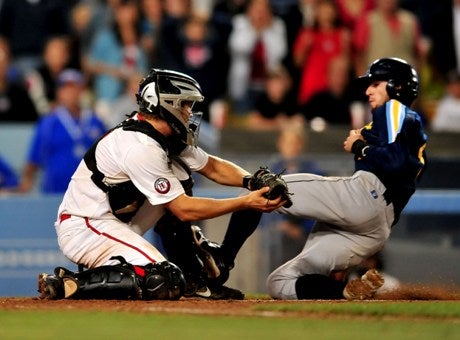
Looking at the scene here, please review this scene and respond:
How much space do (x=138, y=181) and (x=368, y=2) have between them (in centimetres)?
797

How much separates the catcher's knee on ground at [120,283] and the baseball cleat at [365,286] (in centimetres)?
118

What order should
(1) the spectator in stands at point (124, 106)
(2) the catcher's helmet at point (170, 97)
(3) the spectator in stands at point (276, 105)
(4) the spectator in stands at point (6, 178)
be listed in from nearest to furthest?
(2) the catcher's helmet at point (170, 97) → (4) the spectator in stands at point (6, 178) → (3) the spectator in stands at point (276, 105) → (1) the spectator in stands at point (124, 106)

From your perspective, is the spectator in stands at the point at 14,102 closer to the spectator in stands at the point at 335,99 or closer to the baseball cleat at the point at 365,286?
the spectator in stands at the point at 335,99

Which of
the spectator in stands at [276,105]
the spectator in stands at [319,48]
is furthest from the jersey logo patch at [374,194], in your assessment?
the spectator in stands at [319,48]

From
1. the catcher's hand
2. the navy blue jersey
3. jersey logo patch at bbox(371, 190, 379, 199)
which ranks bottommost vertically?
jersey logo patch at bbox(371, 190, 379, 199)

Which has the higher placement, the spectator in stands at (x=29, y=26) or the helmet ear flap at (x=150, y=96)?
the spectator in stands at (x=29, y=26)

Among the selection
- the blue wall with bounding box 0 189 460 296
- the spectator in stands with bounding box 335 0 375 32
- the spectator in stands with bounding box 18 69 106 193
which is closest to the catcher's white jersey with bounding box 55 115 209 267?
the blue wall with bounding box 0 189 460 296

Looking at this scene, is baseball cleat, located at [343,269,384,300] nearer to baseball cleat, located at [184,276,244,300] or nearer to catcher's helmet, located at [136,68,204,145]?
baseball cleat, located at [184,276,244,300]

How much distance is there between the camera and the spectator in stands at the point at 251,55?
14.8m

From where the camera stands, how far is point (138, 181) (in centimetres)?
800

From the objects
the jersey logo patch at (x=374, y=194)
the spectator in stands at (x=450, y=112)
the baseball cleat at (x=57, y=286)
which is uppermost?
the spectator in stands at (x=450, y=112)

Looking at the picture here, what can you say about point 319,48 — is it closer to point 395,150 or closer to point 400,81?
point 400,81

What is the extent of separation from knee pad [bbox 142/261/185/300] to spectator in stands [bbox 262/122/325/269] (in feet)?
11.1

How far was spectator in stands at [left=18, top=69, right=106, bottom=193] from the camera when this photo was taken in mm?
12773
